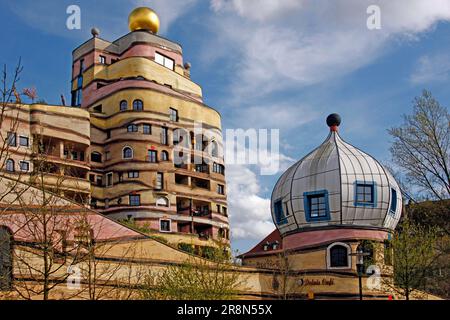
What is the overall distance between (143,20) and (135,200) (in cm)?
1428

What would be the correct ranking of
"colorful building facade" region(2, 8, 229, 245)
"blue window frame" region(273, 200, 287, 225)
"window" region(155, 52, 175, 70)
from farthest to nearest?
"window" region(155, 52, 175, 70), "colorful building facade" region(2, 8, 229, 245), "blue window frame" region(273, 200, 287, 225)

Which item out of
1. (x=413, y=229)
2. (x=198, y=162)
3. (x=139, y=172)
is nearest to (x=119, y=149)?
(x=139, y=172)

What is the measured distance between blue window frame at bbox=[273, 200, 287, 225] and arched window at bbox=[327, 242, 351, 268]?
8.40ft

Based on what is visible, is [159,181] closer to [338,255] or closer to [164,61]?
[164,61]

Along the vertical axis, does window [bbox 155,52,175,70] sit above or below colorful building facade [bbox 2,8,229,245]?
above

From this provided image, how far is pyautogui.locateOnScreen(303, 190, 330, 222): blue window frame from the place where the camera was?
2253cm

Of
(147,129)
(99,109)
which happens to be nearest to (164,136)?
(147,129)

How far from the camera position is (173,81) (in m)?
39.4

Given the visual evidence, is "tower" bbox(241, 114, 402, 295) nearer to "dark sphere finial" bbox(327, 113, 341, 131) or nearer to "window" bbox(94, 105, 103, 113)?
"dark sphere finial" bbox(327, 113, 341, 131)

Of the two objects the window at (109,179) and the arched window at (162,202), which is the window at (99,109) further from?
the arched window at (162,202)

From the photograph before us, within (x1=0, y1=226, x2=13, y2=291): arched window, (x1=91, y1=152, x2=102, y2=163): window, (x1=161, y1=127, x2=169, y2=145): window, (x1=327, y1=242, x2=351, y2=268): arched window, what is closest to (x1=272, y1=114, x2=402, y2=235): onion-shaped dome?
(x1=327, y1=242, x2=351, y2=268): arched window

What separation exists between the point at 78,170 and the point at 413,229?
19224 mm

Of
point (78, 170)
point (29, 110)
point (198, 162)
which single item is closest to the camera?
point (29, 110)
